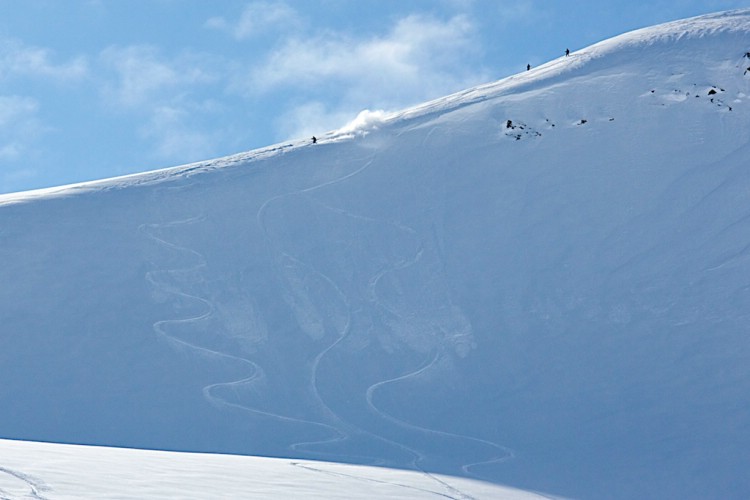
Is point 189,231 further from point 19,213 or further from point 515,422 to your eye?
point 515,422

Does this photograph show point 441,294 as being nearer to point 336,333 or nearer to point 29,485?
point 336,333

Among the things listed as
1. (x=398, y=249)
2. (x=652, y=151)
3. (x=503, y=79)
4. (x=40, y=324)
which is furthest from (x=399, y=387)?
(x=503, y=79)

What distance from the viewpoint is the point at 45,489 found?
8406 mm

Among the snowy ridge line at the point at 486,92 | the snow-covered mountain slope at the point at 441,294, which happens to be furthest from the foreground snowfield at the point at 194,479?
the snowy ridge line at the point at 486,92

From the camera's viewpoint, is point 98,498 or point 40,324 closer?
point 98,498

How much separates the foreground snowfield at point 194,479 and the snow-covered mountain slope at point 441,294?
1624 millimetres

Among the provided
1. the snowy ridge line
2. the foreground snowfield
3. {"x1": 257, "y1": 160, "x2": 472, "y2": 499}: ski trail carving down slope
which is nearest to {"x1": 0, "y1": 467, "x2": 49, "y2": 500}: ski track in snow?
the foreground snowfield

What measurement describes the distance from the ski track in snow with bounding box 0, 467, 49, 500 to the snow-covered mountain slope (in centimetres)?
642

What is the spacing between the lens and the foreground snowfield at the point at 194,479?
28.4ft

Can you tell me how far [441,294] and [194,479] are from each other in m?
10.4

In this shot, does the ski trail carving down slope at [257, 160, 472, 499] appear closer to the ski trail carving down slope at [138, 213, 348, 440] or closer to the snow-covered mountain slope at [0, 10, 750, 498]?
the snow-covered mountain slope at [0, 10, 750, 498]

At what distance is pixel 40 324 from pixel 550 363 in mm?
9965

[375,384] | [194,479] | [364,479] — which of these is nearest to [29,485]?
[194,479]

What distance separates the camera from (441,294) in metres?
19.6
